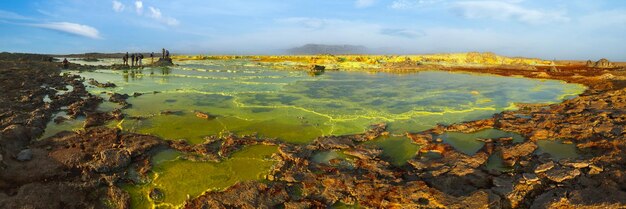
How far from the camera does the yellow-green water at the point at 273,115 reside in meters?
12.0

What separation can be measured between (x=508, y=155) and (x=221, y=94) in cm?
2108

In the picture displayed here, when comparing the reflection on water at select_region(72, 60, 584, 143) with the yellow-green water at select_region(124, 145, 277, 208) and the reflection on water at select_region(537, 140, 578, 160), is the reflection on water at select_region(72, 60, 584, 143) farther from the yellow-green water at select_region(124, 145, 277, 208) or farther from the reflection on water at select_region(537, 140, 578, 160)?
the reflection on water at select_region(537, 140, 578, 160)

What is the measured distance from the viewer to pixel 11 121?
51.5 feet

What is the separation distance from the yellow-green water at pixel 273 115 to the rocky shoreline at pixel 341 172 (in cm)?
72

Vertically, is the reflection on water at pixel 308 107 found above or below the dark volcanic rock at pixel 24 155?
above

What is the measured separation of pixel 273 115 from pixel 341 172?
377 inches

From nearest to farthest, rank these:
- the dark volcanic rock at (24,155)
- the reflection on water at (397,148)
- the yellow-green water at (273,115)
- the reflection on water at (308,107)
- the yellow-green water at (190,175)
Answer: the yellow-green water at (190,175) → the dark volcanic rock at (24,155) → the yellow-green water at (273,115) → the reflection on water at (397,148) → the reflection on water at (308,107)

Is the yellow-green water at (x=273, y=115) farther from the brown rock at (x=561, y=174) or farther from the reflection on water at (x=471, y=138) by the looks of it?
the brown rock at (x=561, y=174)

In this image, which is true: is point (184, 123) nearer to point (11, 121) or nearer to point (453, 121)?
point (11, 121)

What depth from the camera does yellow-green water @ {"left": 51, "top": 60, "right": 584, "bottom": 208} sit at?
12008mm

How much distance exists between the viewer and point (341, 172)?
469 inches

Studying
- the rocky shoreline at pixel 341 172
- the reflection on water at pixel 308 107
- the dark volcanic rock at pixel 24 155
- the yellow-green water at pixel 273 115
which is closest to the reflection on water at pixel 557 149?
the rocky shoreline at pixel 341 172

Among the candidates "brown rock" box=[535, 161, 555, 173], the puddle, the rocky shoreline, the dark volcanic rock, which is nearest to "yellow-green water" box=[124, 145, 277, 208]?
the rocky shoreline

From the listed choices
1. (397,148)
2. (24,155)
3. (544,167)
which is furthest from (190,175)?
(544,167)
